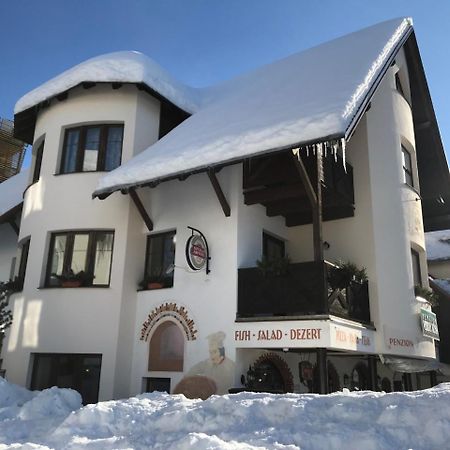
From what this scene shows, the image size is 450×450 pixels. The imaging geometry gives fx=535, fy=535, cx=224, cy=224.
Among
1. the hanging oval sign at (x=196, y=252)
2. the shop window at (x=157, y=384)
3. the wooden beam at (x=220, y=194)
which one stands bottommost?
the shop window at (x=157, y=384)

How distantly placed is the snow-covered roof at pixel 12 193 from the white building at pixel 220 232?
2927mm

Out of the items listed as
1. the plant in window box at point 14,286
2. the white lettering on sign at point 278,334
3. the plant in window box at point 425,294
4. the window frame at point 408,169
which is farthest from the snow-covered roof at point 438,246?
the plant in window box at point 14,286

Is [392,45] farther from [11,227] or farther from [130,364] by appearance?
[11,227]

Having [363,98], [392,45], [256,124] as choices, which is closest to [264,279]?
[256,124]

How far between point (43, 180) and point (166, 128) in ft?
12.1

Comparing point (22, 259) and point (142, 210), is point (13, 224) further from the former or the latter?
point (142, 210)

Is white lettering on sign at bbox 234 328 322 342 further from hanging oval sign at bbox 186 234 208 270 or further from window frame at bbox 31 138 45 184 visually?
window frame at bbox 31 138 45 184

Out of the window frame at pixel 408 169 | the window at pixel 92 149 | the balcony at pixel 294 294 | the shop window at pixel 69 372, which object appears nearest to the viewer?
the balcony at pixel 294 294

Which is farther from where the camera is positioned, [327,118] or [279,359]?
[279,359]

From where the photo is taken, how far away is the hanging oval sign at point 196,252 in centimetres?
1145

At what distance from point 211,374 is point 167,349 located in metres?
1.43

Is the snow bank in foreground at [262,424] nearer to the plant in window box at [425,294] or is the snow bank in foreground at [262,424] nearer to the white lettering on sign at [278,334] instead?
the white lettering on sign at [278,334]

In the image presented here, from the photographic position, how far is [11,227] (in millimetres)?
18016

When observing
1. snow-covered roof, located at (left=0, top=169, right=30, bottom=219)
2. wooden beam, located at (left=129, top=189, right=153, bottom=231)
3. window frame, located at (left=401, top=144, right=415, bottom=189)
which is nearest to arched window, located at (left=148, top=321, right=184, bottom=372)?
wooden beam, located at (left=129, top=189, right=153, bottom=231)
